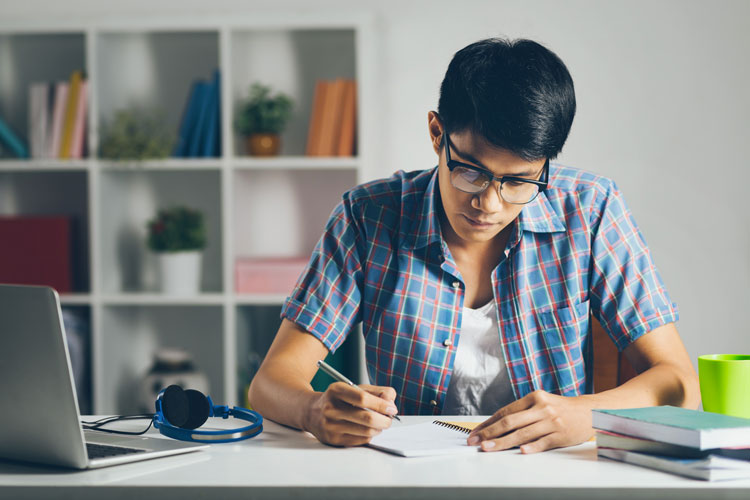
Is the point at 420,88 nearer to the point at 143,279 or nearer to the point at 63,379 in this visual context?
→ the point at 143,279

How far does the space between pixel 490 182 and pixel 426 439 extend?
0.45 metres

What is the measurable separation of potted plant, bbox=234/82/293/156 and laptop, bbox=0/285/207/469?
1.83 metres

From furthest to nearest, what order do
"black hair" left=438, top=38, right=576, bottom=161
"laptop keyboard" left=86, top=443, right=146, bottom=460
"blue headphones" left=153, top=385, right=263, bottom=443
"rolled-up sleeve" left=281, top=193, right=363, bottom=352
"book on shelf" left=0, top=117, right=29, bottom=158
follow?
"book on shelf" left=0, top=117, right=29, bottom=158, "rolled-up sleeve" left=281, top=193, right=363, bottom=352, "black hair" left=438, top=38, right=576, bottom=161, "blue headphones" left=153, top=385, right=263, bottom=443, "laptop keyboard" left=86, top=443, right=146, bottom=460

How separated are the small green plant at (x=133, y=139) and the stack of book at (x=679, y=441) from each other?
206 centimetres

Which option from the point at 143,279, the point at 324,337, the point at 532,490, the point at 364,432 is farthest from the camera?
the point at 143,279

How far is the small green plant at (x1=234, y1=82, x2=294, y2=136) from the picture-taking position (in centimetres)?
263

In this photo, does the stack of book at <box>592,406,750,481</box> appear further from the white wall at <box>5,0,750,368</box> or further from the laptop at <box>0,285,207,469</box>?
the white wall at <box>5,0,750,368</box>

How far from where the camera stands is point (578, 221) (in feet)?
4.86

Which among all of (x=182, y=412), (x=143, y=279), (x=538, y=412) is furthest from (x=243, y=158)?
(x=538, y=412)

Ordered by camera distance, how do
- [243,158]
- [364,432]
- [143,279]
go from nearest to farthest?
[364,432] < [243,158] < [143,279]

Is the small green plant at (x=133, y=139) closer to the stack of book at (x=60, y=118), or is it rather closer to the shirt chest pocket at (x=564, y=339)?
the stack of book at (x=60, y=118)

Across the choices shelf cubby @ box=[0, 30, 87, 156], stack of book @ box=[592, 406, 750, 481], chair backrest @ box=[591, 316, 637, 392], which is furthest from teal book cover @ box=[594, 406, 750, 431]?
shelf cubby @ box=[0, 30, 87, 156]

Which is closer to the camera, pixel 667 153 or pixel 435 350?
pixel 435 350

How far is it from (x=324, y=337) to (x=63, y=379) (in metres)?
0.63
